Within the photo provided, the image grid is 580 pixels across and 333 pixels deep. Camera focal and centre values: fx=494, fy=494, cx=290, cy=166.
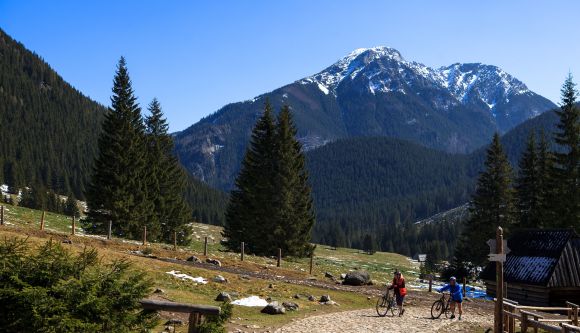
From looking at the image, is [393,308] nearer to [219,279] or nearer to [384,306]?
[384,306]

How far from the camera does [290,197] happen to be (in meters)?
53.9

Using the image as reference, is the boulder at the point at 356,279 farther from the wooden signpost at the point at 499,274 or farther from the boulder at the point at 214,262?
the wooden signpost at the point at 499,274

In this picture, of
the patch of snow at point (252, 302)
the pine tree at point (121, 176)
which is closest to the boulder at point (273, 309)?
the patch of snow at point (252, 302)

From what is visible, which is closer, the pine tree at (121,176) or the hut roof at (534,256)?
the hut roof at (534,256)

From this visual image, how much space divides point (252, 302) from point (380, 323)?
21.8 ft

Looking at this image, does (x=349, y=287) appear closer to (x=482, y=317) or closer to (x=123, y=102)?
(x=482, y=317)

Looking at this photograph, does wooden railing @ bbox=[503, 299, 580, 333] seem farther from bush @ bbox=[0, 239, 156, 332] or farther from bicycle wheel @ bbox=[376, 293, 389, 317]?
bush @ bbox=[0, 239, 156, 332]

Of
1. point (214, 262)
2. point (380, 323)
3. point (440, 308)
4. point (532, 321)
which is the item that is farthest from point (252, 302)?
point (214, 262)

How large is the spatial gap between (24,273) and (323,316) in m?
16.6

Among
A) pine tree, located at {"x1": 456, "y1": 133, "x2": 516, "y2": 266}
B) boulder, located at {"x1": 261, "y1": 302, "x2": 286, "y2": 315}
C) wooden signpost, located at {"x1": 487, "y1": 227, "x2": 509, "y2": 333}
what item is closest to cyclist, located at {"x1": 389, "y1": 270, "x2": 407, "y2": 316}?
boulder, located at {"x1": 261, "y1": 302, "x2": 286, "y2": 315}

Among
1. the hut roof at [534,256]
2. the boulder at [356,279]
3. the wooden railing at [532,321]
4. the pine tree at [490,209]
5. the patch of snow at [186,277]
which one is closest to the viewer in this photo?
the wooden railing at [532,321]

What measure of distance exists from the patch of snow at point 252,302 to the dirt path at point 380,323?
9.64 ft

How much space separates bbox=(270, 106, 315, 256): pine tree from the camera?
5291 cm

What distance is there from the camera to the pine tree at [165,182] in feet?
196
